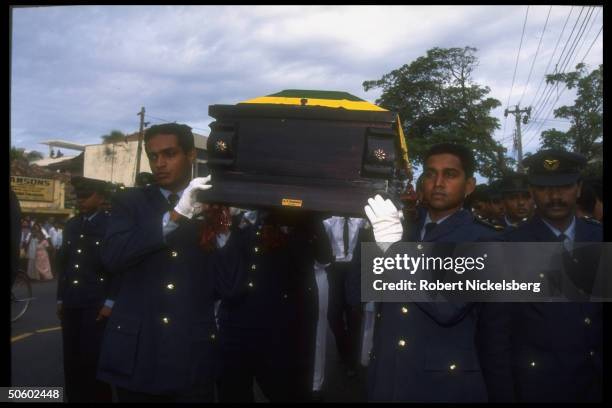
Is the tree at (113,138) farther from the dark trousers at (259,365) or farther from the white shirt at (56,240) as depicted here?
the dark trousers at (259,365)

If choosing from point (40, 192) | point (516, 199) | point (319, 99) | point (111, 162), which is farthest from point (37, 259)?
point (319, 99)

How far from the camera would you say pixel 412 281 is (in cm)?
244

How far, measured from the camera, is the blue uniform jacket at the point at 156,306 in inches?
103

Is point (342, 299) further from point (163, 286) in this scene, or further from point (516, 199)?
point (163, 286)

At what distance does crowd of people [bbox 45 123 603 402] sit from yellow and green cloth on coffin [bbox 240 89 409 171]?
37 cm

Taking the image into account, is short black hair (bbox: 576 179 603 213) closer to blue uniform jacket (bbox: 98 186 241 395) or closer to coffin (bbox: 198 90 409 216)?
coffin (bbox: 198 90 409 216)

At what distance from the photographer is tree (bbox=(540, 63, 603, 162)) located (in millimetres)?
9719

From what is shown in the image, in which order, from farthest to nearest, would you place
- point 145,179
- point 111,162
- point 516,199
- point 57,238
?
point 111,162, point 57,238, point 516,199, point 145,179

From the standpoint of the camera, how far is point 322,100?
2.81 m

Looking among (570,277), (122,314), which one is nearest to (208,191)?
(122,314)

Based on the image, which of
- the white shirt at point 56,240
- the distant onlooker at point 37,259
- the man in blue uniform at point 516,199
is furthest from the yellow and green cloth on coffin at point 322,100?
the white shirt at point 56,240

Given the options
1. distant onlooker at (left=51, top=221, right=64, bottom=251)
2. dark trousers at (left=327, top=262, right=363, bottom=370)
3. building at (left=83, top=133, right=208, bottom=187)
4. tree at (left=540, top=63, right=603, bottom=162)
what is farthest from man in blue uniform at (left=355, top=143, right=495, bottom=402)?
building at (left=83, top=133, right=208, bottom=187)

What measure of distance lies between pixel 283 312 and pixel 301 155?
1.31 meters

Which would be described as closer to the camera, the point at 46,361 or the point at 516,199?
the point at 516,199
